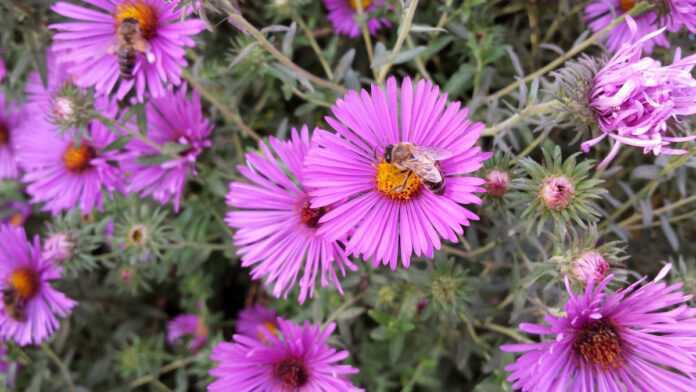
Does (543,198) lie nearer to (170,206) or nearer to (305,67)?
(305,67)

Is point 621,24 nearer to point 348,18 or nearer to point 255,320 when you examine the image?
point 348,18

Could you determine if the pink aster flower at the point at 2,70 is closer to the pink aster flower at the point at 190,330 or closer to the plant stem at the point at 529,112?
the pink aster flower at the point at 190,330

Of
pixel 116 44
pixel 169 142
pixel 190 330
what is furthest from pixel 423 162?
pixel 190 330

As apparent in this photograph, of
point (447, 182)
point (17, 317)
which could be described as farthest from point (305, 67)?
point (17, 317)

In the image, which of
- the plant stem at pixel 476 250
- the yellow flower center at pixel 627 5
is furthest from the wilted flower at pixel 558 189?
the yellow flower center at pixel 627 5

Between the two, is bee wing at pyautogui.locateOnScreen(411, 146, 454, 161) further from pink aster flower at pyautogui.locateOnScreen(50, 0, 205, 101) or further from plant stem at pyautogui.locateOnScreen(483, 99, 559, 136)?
Answer: pink aster flower at pyautogui.locateOnScreen(50, 0, 205, 101)

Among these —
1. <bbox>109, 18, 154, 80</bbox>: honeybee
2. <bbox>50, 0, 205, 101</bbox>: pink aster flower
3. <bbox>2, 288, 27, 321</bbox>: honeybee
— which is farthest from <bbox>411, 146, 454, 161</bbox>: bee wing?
<bbox>2, 288, 27, 321</bbox>: honeybee

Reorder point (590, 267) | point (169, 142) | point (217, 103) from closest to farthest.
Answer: point (590, 267), point (217, 103), point (169, 142)
